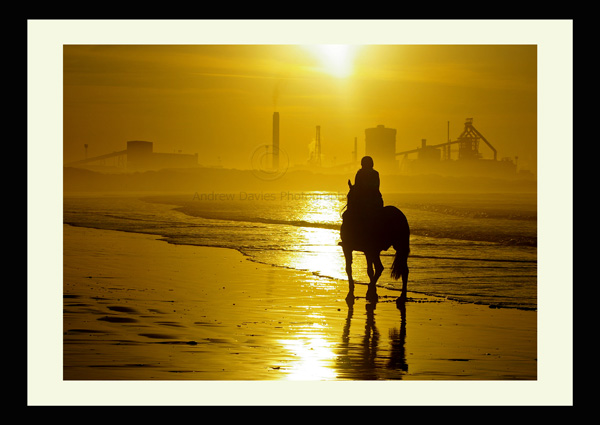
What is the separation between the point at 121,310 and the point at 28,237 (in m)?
2.94

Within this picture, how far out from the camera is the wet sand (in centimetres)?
861

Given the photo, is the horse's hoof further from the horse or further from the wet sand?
the wet sand

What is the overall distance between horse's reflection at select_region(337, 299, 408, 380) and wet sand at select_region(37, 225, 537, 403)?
0.4 inches

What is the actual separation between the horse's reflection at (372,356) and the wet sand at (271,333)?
0.01 m

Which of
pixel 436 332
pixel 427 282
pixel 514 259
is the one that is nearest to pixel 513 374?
pixel 436 332

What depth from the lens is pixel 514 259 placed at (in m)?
20.7

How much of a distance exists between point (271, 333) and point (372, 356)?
1.64m

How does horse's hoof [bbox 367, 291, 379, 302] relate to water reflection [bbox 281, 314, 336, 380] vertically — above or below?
above

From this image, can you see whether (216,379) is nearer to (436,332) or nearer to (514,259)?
(436,332)

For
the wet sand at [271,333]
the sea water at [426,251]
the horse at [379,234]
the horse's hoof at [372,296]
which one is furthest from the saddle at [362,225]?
the sea water at [426,251]

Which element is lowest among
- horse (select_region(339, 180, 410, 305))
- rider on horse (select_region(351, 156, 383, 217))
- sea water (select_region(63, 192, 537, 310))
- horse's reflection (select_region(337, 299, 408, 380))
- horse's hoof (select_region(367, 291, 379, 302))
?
horse's reflection (select_region(337, 299, 408, 380))

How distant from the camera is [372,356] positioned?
933 cm

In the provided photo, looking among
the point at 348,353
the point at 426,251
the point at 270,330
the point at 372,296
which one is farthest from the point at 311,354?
the point at 426,251

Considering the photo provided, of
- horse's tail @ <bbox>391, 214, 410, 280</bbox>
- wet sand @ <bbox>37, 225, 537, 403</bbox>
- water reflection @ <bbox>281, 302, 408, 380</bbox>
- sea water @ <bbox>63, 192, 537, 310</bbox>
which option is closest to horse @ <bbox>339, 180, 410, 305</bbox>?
horse's tail @ <bbox>391, 214, 410, 280</bbox>
